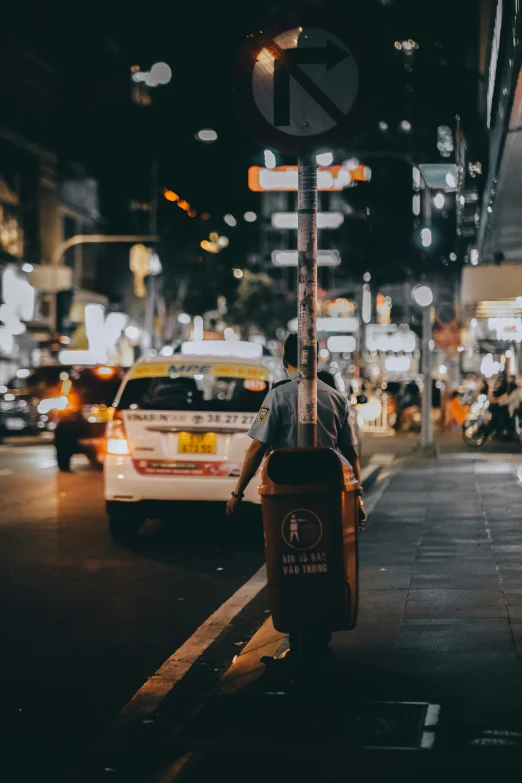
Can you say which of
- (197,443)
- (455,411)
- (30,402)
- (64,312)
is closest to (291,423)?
(197,443)

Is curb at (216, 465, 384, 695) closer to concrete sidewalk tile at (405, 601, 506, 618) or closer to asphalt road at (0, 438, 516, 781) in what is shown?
asphalt road at (0, 438, 516, 781)

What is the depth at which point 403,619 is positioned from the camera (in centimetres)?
749

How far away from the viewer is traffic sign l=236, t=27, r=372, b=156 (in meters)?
5.79

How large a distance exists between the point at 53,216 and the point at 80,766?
47.5 meters

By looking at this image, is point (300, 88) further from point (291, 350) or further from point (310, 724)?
point (310, 724)

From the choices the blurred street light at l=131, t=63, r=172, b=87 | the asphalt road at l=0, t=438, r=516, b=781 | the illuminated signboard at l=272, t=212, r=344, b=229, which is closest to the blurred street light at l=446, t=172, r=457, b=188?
the illuminated signboard at l=272, t=212, r=344, b=229

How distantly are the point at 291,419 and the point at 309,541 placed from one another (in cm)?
87

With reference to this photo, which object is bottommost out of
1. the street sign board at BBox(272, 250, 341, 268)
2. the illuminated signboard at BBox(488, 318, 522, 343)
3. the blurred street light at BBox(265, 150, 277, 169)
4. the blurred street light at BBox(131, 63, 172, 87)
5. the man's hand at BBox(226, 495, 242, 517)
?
the man's hand at BBox(226, 495, 242, 517)

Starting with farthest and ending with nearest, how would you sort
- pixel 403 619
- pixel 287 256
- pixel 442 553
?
1. pixel 287 256
2. pixel 442 553
3. pixel 403 619

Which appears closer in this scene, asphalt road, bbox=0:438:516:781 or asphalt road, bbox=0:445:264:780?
asphalt road, bbox=0:438:516:781

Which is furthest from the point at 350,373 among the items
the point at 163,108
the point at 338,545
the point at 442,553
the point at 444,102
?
the point at 338,545

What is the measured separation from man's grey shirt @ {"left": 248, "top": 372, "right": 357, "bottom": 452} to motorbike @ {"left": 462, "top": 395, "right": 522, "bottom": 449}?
1948cm

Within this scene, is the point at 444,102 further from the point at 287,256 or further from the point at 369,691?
the point at 369,691

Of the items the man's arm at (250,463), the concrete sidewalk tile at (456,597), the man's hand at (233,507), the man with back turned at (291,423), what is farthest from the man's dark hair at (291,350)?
the concrete sidewalk tile at (456,597)
